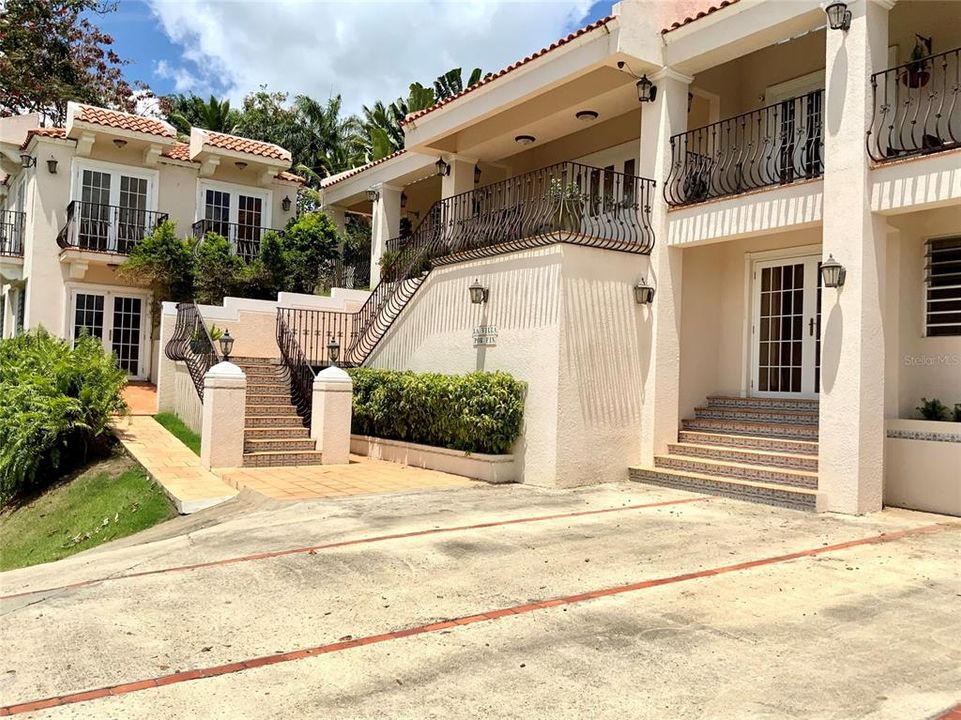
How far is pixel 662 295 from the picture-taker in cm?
1122

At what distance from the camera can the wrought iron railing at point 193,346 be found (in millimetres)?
13391

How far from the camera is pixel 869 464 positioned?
28.6 feet

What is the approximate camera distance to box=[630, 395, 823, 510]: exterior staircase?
9328mm

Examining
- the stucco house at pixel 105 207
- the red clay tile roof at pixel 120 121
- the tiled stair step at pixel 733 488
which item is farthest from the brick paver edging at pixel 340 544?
the red clay tile roof at pixel 120 121

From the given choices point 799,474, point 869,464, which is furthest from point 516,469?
point 869,464

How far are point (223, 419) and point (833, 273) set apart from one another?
855 centimetres

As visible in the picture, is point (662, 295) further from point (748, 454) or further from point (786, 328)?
point (748, 454)

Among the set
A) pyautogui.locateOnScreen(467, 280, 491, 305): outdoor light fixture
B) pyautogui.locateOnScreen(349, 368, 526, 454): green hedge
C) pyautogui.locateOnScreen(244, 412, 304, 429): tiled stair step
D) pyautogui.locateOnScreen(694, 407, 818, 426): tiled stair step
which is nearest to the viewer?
pyautogui.locateOnScreen(694, 407, 818, 426): tiled stair step

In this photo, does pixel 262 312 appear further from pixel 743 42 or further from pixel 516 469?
pixel 743 42

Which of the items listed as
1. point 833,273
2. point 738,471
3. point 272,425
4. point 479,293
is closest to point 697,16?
point 833,273

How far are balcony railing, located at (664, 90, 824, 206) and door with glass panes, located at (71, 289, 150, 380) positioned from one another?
48.6ft

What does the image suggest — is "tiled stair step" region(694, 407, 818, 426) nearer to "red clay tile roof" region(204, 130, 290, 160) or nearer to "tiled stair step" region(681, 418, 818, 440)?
"tiled stair step" region(681, 418, 818, 440)

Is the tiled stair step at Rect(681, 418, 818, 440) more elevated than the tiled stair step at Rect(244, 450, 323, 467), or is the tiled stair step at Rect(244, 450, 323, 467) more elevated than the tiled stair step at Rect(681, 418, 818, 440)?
the tiled stair step at Rect(681, 418, 818, 440)

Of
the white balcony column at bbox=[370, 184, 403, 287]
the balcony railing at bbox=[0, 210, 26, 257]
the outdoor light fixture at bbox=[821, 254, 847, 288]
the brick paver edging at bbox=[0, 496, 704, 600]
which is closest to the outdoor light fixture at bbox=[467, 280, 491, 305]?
the brick paver edging at bbox=[0, 496, 704, 600]
